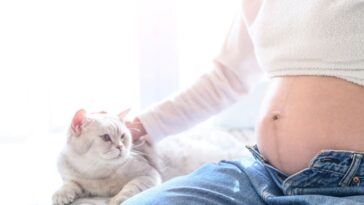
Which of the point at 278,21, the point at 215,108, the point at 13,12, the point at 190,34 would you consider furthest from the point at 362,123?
the point at 13,12

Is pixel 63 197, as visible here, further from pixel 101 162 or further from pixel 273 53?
pixel 273 53

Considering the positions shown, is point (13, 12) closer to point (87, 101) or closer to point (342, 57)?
point (87, 101)

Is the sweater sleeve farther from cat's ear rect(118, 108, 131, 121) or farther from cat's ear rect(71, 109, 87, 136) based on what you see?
cat's ear rect(71, 109, 87, 136)

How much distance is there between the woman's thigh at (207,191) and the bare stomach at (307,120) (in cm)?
7

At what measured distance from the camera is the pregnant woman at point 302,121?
65 centimetres

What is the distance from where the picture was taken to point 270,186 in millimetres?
711

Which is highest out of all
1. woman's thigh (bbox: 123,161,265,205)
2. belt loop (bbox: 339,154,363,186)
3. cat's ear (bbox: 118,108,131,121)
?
belt loop (bbox: 339,154,363,186)

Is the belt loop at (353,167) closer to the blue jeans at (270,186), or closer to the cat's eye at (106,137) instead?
the blue jeans at (270,186)

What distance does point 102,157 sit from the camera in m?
0.85

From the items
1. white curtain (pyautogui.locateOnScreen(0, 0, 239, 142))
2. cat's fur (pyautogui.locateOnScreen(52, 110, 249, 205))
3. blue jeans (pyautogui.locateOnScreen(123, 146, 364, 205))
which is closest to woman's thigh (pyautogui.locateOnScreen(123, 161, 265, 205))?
blue jeans (pyautogui.locateOnScreen(123, 146, 364, 205))

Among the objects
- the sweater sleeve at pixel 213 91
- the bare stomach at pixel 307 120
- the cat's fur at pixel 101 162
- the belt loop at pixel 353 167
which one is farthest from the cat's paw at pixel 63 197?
the belt loop at pixel 353 167

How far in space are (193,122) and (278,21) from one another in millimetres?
308

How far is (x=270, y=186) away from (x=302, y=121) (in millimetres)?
116

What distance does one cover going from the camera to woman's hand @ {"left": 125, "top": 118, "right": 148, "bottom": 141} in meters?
0.96
